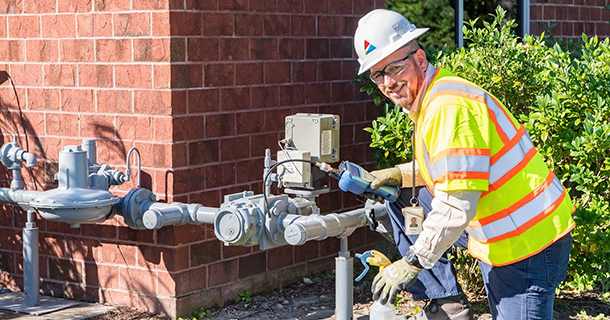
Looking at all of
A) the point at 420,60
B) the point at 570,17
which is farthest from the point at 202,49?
the point at 570,17

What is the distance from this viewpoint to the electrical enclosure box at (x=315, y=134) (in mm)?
5246

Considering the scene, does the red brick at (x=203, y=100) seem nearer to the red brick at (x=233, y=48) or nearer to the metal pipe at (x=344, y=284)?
the red brick at (x=233, y=48)

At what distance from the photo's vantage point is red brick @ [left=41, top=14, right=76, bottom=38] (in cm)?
577

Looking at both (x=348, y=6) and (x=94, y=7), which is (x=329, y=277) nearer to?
(x=348, y=6)

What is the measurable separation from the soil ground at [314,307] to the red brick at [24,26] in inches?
72.2

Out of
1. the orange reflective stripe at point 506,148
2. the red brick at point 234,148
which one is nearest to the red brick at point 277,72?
the red brick at point 234,148

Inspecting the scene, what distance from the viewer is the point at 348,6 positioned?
6711 mm

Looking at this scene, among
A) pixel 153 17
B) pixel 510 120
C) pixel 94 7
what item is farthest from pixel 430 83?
pixel 94 7

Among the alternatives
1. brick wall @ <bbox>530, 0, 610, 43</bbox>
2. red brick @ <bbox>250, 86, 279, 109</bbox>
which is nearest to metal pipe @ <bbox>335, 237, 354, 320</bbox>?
red brick @ <bbox>250, 86, 279, 109</bbox>

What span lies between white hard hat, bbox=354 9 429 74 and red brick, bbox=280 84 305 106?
2.28 meters

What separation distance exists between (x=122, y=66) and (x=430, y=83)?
7.83ft

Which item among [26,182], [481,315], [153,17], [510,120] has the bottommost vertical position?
[481,315]

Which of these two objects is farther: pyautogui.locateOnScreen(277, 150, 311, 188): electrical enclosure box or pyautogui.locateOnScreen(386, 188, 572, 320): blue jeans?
pyautogui.locateOnScreen(277, 150, 311, 188): electrical enclosure box

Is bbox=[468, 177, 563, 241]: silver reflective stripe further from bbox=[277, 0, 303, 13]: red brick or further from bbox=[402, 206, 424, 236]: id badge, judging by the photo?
bbox=[277, 0, 303, 13]: red brick
